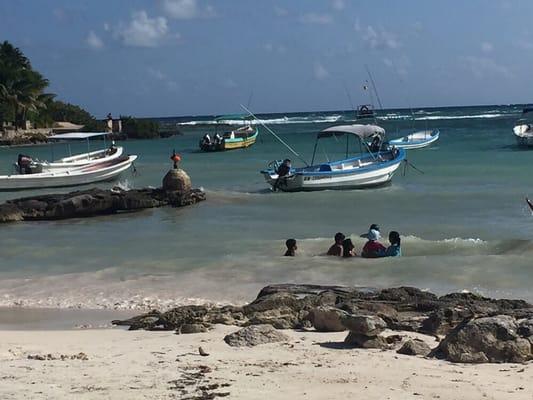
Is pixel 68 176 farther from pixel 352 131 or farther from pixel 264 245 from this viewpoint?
pixel 264 245

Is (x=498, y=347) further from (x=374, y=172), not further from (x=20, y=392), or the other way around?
(x=374, y=172)

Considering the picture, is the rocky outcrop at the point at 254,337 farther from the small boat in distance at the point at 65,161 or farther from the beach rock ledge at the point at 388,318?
the small boat in distance at the point at 65,161

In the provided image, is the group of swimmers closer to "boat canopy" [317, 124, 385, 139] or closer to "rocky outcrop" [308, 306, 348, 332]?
"rocky outcrop" [308, 306, 348, 332]

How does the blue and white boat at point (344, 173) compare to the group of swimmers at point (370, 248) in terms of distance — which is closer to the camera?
the group of swimmers at point (370, 248)

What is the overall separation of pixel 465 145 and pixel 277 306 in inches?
1940

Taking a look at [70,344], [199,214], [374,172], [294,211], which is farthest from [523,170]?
[70,344]

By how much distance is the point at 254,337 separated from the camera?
838 cm

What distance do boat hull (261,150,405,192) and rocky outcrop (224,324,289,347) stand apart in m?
20.8

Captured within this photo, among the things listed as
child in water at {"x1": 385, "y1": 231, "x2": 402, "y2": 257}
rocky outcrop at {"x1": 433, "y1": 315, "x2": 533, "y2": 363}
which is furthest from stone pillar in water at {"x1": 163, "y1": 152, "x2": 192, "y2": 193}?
rocky outcrop at {"x1": 433, "y1": 315, "x2": 533, "y2": 363}

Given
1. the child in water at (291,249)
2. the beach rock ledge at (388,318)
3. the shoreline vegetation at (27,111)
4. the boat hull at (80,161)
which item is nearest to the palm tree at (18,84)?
the shoreline vegetation at (27,111)

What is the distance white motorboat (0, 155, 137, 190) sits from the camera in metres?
31.9

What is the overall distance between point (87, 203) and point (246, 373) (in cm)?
1803

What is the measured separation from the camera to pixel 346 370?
720 centimetres

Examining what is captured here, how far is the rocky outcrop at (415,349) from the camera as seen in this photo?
777 centimetres
